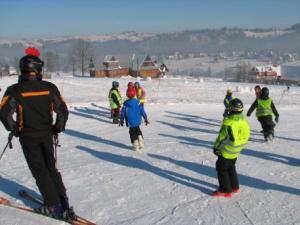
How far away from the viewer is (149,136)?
13562mm

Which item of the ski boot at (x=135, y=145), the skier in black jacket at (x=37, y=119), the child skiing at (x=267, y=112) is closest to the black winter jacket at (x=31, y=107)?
the skier in black jacket at (x=37, y=119)

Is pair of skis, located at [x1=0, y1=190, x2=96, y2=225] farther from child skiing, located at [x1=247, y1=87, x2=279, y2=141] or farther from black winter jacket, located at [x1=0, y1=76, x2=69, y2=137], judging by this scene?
child skiing, located at [x1=247, y1=87, x2=279, y2=141]

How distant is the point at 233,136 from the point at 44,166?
122 inches

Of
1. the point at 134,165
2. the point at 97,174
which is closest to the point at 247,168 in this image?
the point at 134,165

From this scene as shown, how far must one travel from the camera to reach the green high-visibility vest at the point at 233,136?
6715 mm

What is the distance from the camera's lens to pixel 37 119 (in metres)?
5.21

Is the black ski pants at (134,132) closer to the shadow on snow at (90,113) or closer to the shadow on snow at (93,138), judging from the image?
the shadow on snow at (93,138)

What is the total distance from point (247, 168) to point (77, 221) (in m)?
4.76

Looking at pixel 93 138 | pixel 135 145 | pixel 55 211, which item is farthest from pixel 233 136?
pixel 93 138

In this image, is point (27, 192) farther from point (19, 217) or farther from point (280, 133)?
point (280, 133)

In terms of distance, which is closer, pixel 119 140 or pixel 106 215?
pixel 106 215

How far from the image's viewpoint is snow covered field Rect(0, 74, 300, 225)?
20.1 ft

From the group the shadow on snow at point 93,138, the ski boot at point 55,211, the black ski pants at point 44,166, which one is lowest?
the shadow on snow at point 93,138

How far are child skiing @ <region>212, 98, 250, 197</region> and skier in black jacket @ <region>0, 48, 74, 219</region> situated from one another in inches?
107
